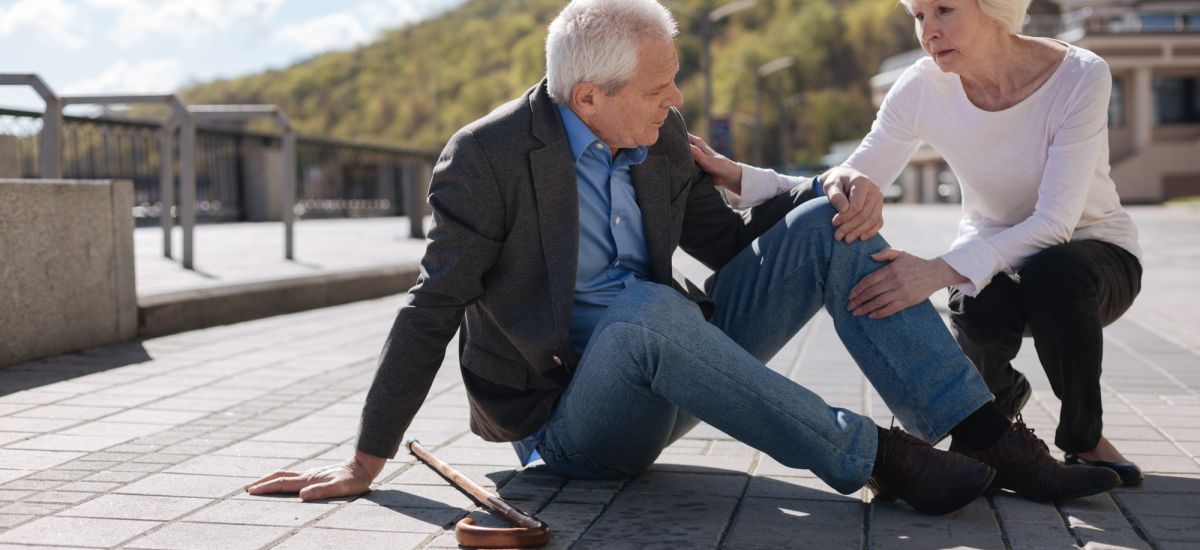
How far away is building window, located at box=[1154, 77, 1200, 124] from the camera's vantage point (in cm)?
5134

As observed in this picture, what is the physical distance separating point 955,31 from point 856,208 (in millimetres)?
643

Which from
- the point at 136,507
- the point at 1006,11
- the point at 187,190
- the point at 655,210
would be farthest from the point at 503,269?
the point at 187,190

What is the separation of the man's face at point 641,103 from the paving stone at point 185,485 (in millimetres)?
1291

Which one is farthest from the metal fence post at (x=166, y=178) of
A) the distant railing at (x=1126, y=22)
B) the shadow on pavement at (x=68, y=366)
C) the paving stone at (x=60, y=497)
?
the distant railing at (x=1126, y=22)

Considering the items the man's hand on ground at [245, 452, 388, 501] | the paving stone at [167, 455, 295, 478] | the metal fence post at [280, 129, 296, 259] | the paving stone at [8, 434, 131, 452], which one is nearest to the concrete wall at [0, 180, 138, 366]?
the paving stone at [8, 434, 131, 452]

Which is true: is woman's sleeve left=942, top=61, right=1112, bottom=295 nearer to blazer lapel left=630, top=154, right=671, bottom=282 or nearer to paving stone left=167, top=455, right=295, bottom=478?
blazer lapel left=630, top=154, right=671, bottom=282

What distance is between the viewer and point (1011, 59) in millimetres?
3713

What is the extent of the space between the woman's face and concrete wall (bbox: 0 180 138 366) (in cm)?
383

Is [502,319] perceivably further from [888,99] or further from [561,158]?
[888,99]

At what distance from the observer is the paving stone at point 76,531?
9.87 feet

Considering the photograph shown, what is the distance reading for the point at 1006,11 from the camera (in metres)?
3.62

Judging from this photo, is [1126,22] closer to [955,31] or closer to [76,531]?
[955,31]

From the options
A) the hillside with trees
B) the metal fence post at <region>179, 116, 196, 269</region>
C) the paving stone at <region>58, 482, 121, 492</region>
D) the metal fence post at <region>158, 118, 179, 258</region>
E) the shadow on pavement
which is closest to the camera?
the paving stone at <region>58, 482, 121, 492</region>

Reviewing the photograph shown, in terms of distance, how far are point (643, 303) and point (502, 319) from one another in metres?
0.37
